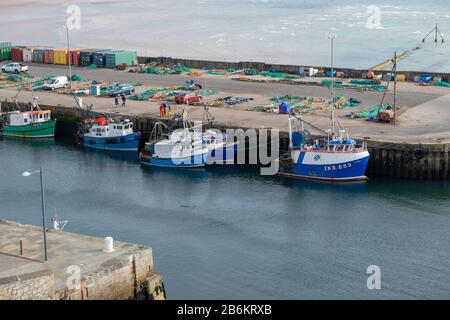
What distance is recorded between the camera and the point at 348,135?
5612cm

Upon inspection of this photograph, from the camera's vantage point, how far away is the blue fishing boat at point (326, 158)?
5319 centimetres

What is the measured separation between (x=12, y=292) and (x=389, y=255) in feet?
66.3

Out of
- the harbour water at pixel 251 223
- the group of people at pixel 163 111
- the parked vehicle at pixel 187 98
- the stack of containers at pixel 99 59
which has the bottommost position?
the harbour water at pixel 251 223

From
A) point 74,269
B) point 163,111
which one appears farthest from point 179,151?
point 74,269

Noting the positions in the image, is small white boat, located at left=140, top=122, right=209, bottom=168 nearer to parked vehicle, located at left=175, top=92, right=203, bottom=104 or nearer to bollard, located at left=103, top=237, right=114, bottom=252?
parked vehicle, located at left=175, top=92, right=203, bottom=104

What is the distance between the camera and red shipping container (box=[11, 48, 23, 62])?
94.8 meters

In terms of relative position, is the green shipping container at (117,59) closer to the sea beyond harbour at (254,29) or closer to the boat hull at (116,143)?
the sea beyond harbour at (254,29)

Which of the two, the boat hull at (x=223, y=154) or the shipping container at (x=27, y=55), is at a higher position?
the shipping container at (x=27, y=55)

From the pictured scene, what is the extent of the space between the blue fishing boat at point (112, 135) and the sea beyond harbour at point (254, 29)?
138 feet

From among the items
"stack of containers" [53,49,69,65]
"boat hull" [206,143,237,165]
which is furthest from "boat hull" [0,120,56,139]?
"stack of containers" [53,49,69,65]

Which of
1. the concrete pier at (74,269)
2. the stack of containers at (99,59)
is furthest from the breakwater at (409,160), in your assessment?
the stack of containers at (99,59)

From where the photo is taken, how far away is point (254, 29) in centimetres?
13950
